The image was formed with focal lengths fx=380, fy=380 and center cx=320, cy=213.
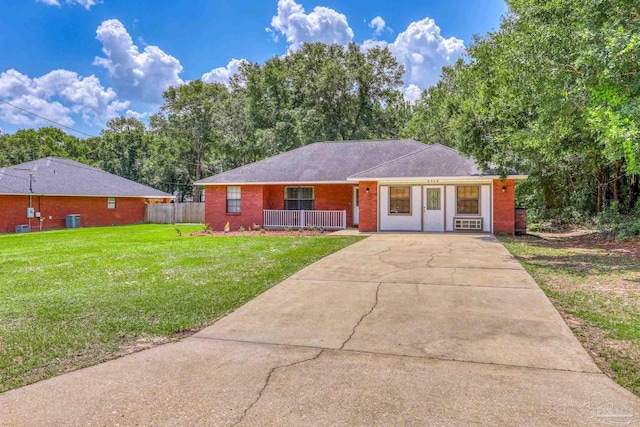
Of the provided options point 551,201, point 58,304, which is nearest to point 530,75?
point 58,304

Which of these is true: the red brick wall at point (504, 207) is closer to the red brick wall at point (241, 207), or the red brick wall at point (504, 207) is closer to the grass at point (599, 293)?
the grass at point (599, 293)

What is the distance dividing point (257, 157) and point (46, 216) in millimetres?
18058

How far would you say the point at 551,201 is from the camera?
21750 millimetres

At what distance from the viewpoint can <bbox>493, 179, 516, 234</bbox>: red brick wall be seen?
14.9 metres

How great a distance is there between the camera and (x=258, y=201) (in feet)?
61.9

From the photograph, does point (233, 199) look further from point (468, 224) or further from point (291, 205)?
point (468, 224)

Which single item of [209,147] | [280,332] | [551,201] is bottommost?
[280,332]

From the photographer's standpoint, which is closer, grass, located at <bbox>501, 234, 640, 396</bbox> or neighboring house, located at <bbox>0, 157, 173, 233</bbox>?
grass, located at <bbox>501, 234, 640, 396</bbox>

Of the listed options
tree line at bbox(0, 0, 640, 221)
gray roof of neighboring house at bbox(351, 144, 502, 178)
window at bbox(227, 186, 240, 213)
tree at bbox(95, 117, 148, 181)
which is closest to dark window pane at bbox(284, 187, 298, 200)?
window at bbox(227, 186, 240, 213)

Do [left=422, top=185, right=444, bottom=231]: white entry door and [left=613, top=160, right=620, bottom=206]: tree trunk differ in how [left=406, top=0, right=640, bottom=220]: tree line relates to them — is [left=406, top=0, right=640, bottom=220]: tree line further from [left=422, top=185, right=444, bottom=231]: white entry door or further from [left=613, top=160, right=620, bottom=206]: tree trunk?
[left=422, top=185, right=444, bottom=231]: white entry door

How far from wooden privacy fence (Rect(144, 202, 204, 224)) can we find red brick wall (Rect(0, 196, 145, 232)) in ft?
4.39

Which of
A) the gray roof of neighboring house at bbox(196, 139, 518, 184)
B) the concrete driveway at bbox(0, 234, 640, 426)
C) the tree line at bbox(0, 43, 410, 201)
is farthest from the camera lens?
the tree line at bbox(0, 43, 410, 201)

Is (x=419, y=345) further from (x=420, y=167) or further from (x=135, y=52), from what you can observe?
(x=135, y=52)

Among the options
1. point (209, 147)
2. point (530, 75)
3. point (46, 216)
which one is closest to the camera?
point (530, 75)
